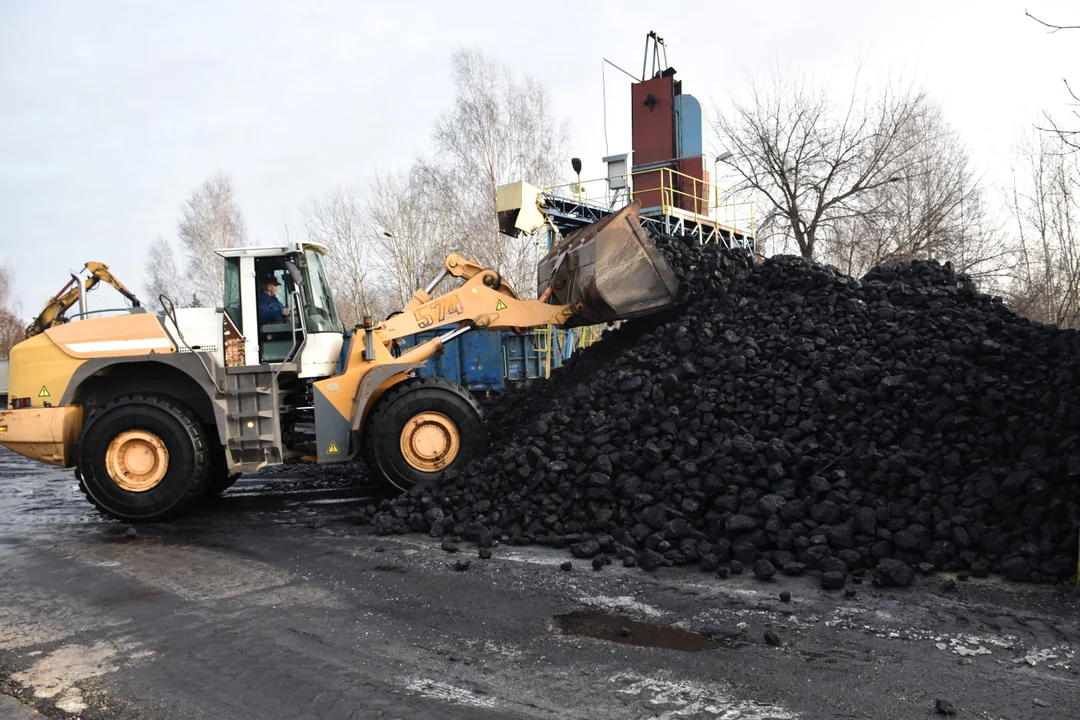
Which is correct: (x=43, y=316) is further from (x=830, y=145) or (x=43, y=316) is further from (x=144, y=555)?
(x=830, y=145)

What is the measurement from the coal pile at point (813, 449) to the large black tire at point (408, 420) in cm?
45

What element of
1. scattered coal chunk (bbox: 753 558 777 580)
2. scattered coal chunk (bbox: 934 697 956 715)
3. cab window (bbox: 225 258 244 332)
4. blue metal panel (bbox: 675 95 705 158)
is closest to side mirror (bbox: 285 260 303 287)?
cab window (bbox: 225 258 244 332)

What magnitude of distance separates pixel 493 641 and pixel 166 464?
456 centimetres

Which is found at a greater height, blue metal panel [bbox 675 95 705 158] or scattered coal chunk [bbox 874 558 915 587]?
blue metal panel [bbox 675 95 705 158]

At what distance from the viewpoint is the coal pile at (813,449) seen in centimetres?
525

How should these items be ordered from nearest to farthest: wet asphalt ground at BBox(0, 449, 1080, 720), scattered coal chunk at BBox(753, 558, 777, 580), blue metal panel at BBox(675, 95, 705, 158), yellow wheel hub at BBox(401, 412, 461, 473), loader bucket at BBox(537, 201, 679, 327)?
wet asphalt ground at BBox(0, 449, 1080, 720) < scattered coal chunk at BBox(753, 558, 777, 580) < yellow wheel hub at BBox(401, 412, 461, 473) < loader bucket at BBox(537, 201, 679, 327) < blue metal panel at BBox(675, 95, 705, 158)

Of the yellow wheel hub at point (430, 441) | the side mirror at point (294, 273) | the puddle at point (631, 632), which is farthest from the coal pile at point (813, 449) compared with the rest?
the side mirror at point (294, 273)

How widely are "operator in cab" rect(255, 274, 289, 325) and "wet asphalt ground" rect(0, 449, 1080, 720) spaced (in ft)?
8.54

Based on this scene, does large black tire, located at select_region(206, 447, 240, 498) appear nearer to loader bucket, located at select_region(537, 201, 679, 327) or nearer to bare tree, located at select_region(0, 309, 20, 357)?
loader bucket, located at select_region(537, 201, 679, 327)

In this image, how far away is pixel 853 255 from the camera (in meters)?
20.9

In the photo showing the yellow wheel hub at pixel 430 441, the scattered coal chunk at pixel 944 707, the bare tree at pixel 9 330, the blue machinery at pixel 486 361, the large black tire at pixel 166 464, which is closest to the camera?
the scattered coal chunk at pixel 944 707

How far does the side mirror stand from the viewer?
25.5ft

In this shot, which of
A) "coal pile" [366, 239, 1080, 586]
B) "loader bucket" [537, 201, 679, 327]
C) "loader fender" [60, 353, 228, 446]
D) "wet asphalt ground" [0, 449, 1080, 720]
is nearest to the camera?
"wet asphalt ground" [0, 449, 1080, 720]

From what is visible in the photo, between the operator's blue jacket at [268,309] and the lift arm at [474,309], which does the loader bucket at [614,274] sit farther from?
the operator's blue jacket at [268,309]
